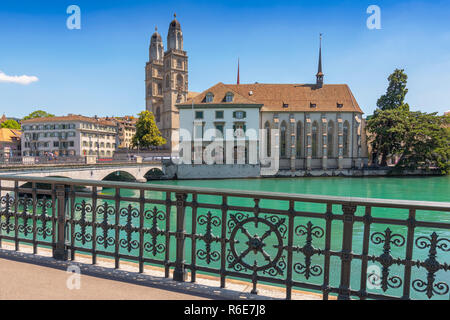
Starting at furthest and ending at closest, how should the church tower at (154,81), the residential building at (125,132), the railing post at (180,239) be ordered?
the residential building at (125,132)
the church tower at (154,81)
the railing post at (180,239)

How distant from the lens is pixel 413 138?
1885 inches

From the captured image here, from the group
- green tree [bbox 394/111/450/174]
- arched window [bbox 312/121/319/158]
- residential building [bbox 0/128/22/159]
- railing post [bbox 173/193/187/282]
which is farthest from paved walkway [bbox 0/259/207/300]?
residential building [bbox 0/128/22/159]

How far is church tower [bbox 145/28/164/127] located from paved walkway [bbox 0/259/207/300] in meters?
→ 74.6

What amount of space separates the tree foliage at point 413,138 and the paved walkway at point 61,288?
5199cm

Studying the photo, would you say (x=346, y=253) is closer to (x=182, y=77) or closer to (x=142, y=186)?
(x=142, y=186)

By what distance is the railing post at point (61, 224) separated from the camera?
3.91 m

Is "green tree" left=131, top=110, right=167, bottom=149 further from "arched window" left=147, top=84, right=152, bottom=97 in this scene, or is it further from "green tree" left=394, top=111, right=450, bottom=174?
"green tree" left=394, top=111, right=450, bottom=174

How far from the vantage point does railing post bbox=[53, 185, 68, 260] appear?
391 centimetres

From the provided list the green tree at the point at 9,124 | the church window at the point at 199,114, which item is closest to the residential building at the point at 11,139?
the green tree at the point at 9,124

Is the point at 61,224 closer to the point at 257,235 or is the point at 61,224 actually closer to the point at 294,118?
the point at 257,235

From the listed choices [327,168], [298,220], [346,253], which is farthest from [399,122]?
[346,253]

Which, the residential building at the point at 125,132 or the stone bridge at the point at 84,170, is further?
the residential building at the point at 125,132

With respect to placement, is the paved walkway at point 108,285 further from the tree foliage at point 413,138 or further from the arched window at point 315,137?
the tree foliage at point 413,138

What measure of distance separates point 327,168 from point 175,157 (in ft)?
85.9
